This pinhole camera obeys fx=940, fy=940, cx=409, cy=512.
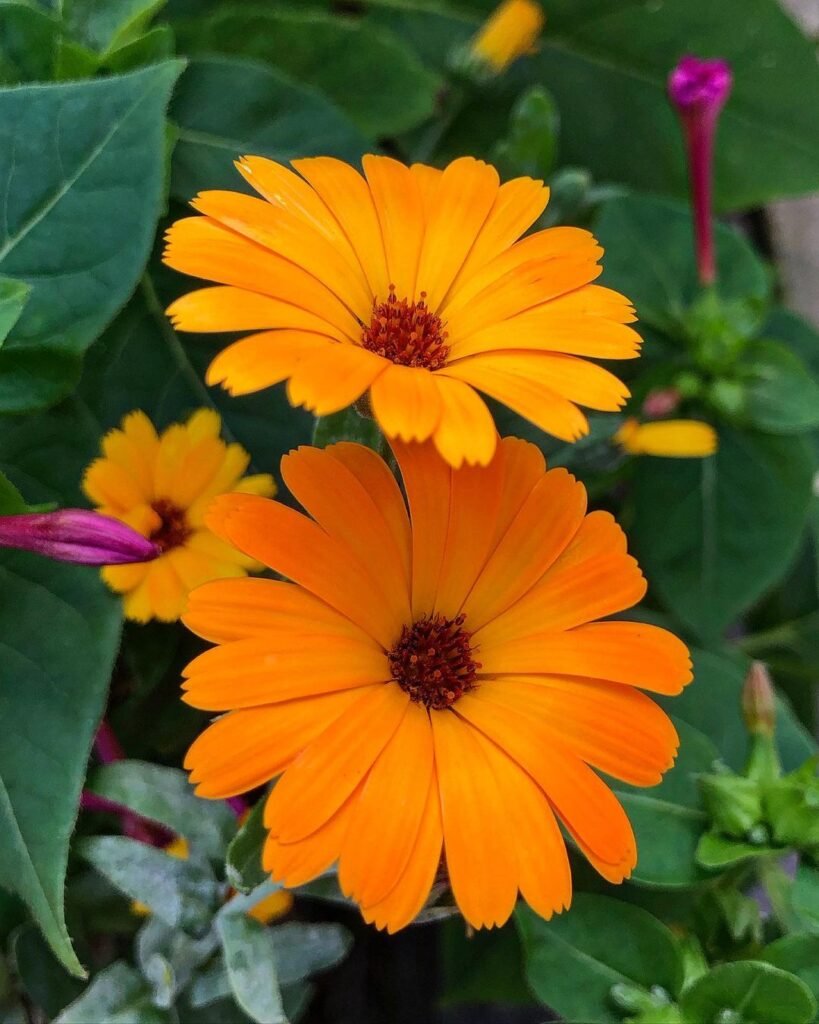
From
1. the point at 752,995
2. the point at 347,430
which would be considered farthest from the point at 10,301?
the point at 752,995

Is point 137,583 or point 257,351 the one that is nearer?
point 257,351

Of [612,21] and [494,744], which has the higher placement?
[612,21]

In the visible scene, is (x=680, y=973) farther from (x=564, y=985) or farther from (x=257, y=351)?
(x=257, y=351)

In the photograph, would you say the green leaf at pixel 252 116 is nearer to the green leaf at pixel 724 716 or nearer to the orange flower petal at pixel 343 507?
the orange flower petal at pixel 343 507

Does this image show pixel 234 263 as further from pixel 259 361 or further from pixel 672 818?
pixel 672 818

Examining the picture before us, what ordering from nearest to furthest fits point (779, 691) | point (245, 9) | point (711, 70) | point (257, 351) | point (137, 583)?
point (257, 351) → point (137, 583) → point (711, 70) → point (245, 9) → point (779, 691)

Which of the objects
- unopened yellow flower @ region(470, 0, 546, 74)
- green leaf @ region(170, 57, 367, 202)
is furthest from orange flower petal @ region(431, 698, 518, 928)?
unopened yellow flower @ region(470, 0, 546, 74)

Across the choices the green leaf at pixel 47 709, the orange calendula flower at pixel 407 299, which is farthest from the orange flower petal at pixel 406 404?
the green leaf at pixel 47 709

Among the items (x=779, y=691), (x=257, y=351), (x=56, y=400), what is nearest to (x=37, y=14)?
(x=56, y=400)
